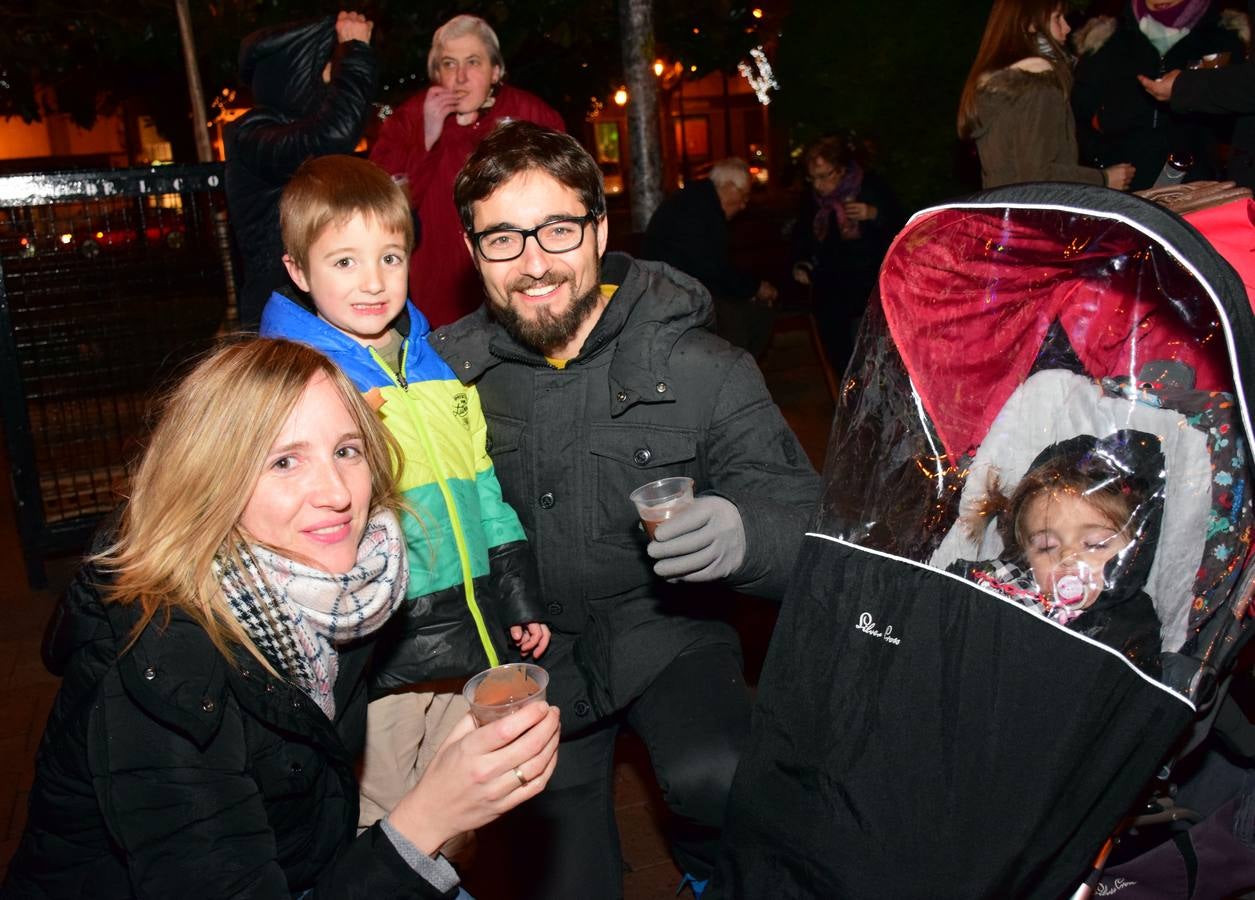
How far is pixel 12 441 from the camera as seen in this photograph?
5.38m

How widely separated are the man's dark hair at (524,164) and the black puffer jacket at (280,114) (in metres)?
1.21

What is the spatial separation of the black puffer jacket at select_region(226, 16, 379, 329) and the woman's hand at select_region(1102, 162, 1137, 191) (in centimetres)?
293

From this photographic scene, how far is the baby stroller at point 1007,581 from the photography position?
A: 1.96 meters

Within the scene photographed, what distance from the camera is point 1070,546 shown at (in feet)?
7.17

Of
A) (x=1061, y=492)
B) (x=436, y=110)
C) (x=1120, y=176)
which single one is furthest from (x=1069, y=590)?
(x=436, y=110)

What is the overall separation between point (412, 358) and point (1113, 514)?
5.79 feet

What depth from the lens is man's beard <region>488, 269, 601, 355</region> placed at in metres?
2.99

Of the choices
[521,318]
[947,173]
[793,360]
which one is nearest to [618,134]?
[793,360]

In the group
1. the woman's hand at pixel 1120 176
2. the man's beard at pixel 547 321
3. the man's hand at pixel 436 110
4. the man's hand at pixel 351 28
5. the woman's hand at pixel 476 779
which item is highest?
the man's hand at pixel 351 28

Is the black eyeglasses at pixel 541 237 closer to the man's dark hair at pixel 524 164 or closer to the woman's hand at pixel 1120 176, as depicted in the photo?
the man's dark hair at pixel 524 164

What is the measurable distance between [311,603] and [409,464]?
80 cm

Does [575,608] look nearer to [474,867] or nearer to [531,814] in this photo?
[531,814]

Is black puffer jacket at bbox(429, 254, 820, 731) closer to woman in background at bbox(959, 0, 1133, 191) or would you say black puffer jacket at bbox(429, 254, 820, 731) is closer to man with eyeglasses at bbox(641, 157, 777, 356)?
woman in background at bbox(959, 0, 1133, 191)

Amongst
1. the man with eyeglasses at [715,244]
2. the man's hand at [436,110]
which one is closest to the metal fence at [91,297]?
the man's hand at [436,110]
